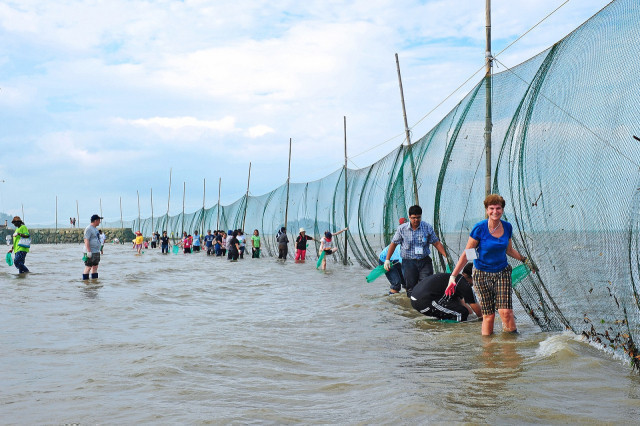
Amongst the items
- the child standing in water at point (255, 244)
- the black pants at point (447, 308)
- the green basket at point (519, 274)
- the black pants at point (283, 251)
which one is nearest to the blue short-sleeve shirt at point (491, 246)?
the green basket at point (519, 274)

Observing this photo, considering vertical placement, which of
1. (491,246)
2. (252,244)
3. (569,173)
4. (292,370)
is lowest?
(292,370)

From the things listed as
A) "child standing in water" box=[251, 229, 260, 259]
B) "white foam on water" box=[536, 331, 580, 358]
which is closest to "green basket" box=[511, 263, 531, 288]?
"white foam on water" box=[536, 331, 580, 358]

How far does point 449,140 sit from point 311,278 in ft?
22.5

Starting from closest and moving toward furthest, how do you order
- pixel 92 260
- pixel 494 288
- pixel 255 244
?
pixel 494 288
pixel 92 260
pixel 255 244

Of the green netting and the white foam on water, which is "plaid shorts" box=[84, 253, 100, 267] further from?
the white foam on water

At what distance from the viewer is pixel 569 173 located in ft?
16.3

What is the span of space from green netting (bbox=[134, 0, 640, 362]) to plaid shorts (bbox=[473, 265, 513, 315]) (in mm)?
499

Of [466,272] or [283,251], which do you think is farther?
[283,251]

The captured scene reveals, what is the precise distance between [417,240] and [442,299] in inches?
44.8

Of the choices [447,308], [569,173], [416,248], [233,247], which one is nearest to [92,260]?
[416,248]

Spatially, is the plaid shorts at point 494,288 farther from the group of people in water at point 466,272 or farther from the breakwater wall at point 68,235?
the breakwater wall at point 68,235

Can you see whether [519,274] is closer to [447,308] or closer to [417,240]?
[447,308]

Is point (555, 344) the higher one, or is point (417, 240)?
point (417, 240)

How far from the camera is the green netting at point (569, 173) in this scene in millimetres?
4250
